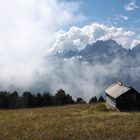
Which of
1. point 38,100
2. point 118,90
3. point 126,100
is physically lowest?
point 126,100

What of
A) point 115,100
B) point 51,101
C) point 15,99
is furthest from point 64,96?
point 115,100

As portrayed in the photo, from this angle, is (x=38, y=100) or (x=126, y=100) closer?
(x=126, y=100)

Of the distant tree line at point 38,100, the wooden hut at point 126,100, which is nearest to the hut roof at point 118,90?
the wooden hut at point 126,100

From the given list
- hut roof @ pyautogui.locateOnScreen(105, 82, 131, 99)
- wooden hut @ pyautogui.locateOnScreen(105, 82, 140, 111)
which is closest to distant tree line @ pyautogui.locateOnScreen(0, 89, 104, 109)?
hut roof @ pyautogui.locateOnScreen(105, 82, 131, 99)

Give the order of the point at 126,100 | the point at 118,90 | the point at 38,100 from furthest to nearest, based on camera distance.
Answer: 1. the point at 38,100
2. the point at 118,90
3. the point at 126,100

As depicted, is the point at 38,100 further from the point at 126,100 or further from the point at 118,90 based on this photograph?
the point at 126,100

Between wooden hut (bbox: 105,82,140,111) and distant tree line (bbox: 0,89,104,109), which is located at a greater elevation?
distant tree line (bbox: 0,89,104,109)

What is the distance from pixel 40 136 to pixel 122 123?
12950 millimetres

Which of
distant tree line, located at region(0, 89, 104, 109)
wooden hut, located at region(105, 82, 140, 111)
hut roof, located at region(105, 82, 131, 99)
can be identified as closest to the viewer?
wooden hut, located at region(105, 82, 140, 111)

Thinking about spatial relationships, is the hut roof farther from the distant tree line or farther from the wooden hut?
the distant tree line

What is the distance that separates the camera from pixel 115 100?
70.6 meters

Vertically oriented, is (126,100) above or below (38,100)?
below

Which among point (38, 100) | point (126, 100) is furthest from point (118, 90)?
point (38, 100)

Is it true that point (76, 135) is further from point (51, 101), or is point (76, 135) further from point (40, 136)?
point (51, 101)
